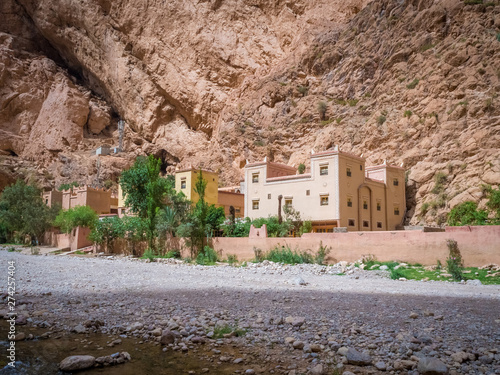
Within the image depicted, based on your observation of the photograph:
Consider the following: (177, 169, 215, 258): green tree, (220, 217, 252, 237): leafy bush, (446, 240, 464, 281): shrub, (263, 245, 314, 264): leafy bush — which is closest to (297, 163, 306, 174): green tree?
(220, 217, 252, 237): leafy bush

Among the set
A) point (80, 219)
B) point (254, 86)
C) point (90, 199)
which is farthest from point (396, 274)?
point (90, 199)

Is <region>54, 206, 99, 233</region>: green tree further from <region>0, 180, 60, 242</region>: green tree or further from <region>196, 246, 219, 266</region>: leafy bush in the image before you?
<region>196, 246, 219, 266</region>: leafy bush

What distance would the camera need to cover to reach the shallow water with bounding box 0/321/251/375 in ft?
22.3

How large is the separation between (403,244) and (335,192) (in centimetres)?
1164

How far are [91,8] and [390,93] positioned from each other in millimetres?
50609

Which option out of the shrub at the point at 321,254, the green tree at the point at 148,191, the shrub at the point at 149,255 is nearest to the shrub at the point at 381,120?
the shrub at the point at 321,254

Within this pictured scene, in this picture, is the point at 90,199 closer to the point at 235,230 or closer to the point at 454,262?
the point at 235,230

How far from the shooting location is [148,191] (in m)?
35.5

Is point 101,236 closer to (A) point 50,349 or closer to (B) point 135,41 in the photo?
(A) point 50,349

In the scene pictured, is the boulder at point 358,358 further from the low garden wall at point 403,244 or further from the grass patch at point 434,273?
the low garden wall at point 403,244

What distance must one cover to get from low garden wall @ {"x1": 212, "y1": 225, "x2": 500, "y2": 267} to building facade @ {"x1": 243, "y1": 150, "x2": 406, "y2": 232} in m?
8.31

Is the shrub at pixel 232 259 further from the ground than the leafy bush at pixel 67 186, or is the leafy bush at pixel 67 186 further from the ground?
the leafy bush at pixel 67 186

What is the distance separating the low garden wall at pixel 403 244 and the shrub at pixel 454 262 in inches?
8.3

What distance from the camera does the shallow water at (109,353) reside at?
22.3 feet
